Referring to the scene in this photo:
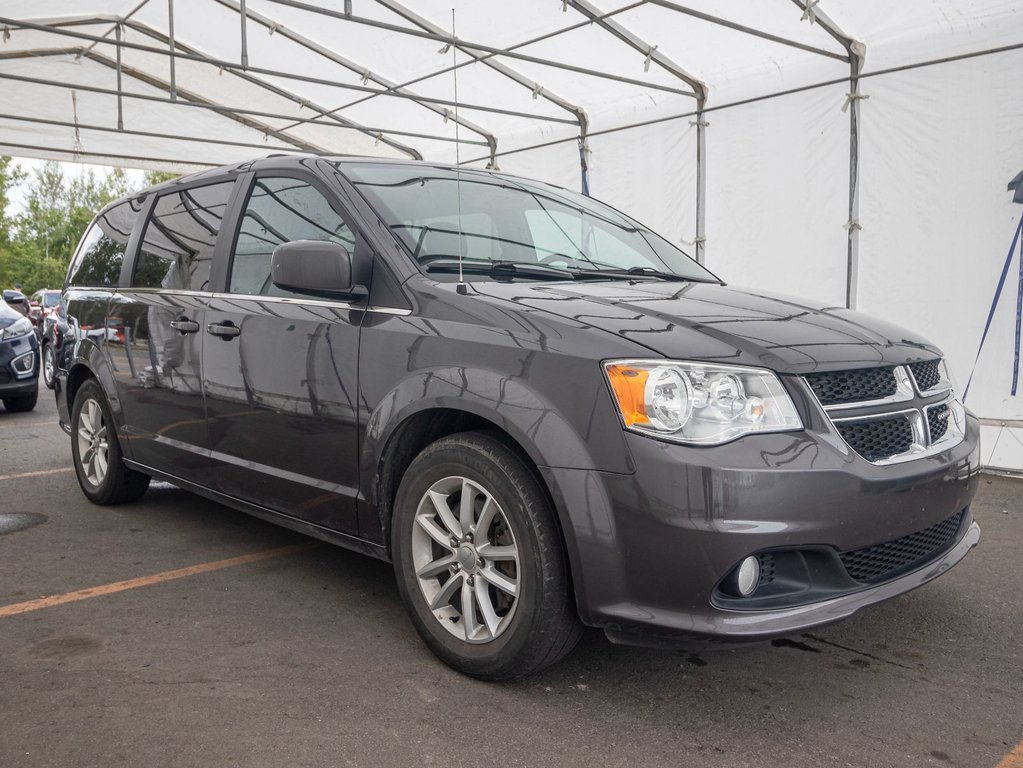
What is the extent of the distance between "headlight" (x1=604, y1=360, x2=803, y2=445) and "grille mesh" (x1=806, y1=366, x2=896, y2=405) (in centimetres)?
13

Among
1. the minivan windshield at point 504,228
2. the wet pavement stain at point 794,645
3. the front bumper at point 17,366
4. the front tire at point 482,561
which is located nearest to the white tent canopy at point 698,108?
the minivan windshield at point 504,228

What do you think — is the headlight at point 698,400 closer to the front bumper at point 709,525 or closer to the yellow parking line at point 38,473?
the front bumper at point 709,525

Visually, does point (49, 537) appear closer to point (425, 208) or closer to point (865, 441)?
point (425, 208)

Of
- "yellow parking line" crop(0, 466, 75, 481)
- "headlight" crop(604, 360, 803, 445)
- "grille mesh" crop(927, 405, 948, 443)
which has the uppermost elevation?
"headlight" crop(604, 360, 803, 445)

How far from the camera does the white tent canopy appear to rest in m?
6.91

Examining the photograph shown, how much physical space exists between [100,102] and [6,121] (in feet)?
4.30

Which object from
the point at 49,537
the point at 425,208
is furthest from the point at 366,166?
the point at 49,537

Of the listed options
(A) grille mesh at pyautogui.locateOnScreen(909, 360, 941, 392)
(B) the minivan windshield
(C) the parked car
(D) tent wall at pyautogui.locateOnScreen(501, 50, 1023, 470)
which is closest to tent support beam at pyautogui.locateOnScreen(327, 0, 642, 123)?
(D) tent wall at pyautogui.locateOnScreen(501, 50, 1023, 470)

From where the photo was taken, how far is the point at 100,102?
1297cm

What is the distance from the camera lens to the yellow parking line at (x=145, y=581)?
3.37 meters

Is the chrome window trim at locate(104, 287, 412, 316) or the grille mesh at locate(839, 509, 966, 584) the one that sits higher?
the chrome window trim at locate(104, 287, 412, 316)

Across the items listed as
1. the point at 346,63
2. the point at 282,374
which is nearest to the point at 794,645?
the point at 282,374

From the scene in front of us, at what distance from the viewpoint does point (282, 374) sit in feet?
10.8

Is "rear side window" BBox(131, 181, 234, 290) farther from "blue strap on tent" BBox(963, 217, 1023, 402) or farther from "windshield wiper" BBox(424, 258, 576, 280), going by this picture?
"blue strap on tent" BBox(963, 217, 1023, 402)
